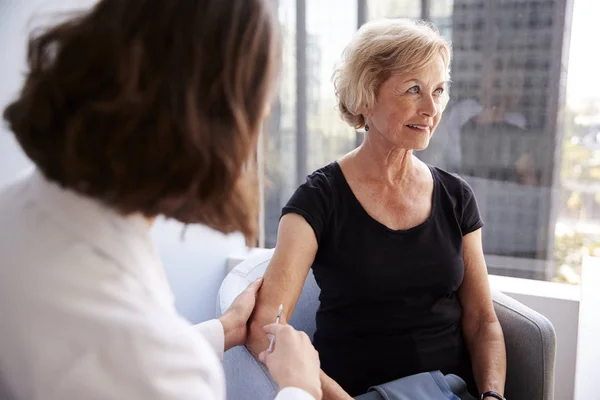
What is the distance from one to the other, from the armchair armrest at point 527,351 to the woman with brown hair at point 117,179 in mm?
976

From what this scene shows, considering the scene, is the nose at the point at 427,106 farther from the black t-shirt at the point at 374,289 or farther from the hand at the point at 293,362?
the hand at the point at 293,362

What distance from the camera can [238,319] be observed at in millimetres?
1298

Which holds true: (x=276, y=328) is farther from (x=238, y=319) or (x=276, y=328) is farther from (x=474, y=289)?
(x=474, y=289)

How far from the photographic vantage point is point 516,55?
2.21 meters

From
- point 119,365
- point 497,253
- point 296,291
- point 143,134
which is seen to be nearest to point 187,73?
point 143,134

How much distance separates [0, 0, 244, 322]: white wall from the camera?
4.30ft

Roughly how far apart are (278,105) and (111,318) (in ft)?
6.69

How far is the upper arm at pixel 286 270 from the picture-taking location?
1337mm

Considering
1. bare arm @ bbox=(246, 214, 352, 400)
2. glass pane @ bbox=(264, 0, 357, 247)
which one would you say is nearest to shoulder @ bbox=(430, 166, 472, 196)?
bare arm @ bbox=(246, 214, 352, 400)

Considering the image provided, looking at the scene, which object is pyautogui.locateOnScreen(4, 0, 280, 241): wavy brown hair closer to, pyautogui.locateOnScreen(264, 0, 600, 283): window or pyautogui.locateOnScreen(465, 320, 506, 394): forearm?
pyautogui.locateOnScreen(465, 320, 506, 394): forearm

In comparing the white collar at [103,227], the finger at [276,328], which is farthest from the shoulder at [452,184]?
the white collar at [103,227]

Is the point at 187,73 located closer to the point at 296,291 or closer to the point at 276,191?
the point at 296,291

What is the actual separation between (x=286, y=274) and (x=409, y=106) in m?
0.55

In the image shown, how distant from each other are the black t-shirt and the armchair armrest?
156 millimetres
